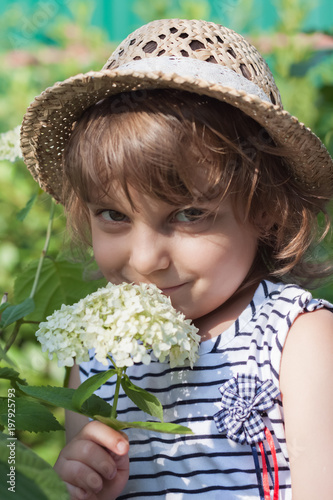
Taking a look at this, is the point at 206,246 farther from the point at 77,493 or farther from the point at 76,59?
the point at 76,59

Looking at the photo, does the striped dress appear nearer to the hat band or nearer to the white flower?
the hat band

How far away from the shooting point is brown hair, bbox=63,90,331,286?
3.74 feet

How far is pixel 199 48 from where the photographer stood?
4.03 ft

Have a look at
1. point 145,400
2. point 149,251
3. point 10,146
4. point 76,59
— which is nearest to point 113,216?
point 149,251

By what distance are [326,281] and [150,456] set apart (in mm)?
591

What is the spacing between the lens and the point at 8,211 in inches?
107

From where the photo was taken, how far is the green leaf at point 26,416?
1.04m

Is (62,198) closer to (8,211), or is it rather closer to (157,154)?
(157,154)

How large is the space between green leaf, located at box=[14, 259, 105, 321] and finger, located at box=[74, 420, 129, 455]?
0.68m

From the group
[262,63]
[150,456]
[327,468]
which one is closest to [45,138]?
[262,63]

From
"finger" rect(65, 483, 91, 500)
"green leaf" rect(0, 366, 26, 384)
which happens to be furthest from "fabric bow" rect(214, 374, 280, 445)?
"green leaf" rect(0, 366, 26, 384)

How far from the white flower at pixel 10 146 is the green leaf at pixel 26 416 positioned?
2.27 feet

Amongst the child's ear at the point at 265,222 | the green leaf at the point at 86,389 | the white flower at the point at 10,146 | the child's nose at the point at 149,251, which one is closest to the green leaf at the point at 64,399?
the green leaf at the point at 86,389

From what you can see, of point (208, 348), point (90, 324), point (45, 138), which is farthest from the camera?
point (45, 138)
